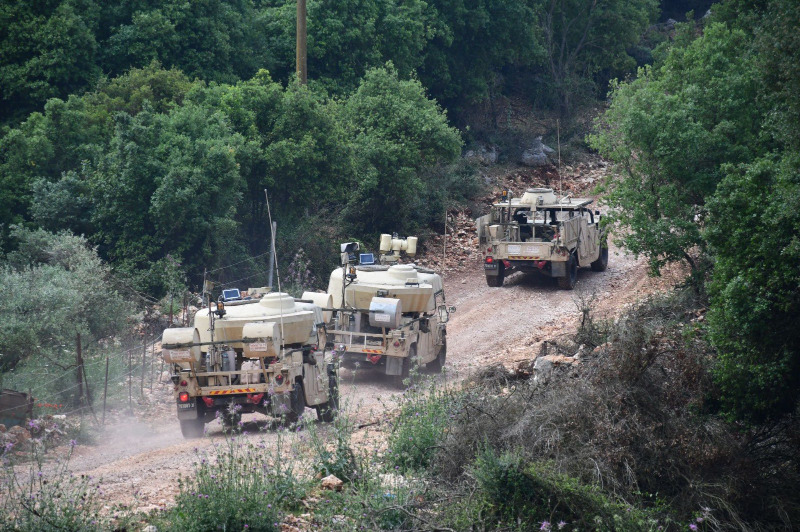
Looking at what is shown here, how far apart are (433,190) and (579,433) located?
73.4ft

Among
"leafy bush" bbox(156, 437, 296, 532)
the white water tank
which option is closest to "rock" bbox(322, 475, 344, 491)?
"leafy bush" bbox(156, 437, 296, 532)

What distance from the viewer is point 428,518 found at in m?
9.70

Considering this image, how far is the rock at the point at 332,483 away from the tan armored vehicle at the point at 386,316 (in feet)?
19.8

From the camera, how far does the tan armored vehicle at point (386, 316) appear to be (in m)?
16.9

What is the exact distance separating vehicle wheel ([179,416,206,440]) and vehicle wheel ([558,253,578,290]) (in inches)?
491

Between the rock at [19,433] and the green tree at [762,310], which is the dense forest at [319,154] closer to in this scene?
the green tree at [762,310]

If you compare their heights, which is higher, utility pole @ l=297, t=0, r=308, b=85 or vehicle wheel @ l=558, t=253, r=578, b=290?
utility pole @ l=297, t=0, r=308, b=85

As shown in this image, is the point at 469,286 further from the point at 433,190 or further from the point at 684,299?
the point at 684,299

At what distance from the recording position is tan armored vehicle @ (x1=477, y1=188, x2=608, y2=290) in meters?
23.6

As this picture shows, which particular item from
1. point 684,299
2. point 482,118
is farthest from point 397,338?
point 482,118

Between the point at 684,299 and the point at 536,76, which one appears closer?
the point at 684,299

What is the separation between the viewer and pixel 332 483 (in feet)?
34.1

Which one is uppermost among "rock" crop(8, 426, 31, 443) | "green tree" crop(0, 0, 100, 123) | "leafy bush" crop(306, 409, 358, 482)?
"green tree" crop(0, 0, 100, 123)

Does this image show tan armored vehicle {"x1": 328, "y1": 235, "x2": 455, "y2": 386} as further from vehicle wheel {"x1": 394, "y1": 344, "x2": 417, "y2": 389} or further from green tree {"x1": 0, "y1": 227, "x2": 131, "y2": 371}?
green tree {"x1": 0, "y1": 227, "x2": 131, "y2": 371}
